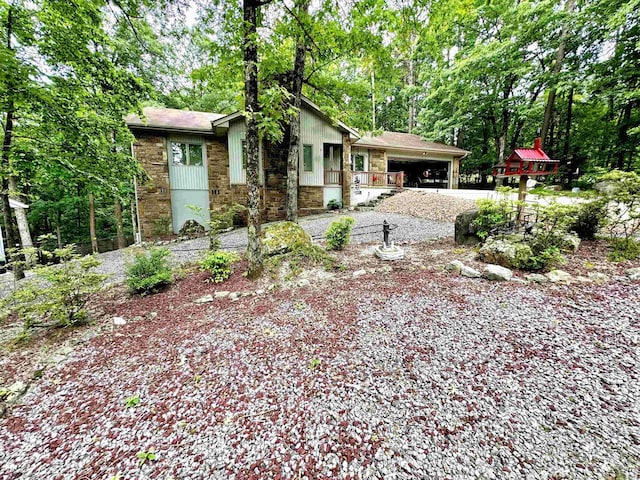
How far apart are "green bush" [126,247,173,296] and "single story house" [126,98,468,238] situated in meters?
4.69

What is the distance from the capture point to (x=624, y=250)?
4.64m

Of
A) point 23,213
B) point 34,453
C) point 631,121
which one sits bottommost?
point 34,453

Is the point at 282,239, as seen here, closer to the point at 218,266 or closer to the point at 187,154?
the point at 218,266

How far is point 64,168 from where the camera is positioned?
5000 mm

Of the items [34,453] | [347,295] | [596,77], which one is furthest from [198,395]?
[596,77]

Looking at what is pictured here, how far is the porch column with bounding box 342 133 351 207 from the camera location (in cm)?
1290

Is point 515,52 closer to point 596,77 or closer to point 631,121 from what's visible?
point 596,77

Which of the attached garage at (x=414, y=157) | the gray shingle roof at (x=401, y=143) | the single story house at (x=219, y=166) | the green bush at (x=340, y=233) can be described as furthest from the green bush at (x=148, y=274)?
the gray shingle roof at (x=401, y=143)

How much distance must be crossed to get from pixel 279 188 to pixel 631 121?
16.4m

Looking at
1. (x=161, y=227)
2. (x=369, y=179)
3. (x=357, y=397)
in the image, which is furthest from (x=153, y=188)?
(x=357, y=397)

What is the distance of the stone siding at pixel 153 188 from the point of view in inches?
403

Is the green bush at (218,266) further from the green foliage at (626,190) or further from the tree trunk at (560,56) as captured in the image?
the tree trunk at (560,56)

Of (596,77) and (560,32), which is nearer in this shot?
(596,77)

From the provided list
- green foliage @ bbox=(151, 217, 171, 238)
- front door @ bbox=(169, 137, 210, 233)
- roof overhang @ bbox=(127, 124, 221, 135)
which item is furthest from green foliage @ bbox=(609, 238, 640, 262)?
green foliage @ bbox=(151, 217, 171, 238)
